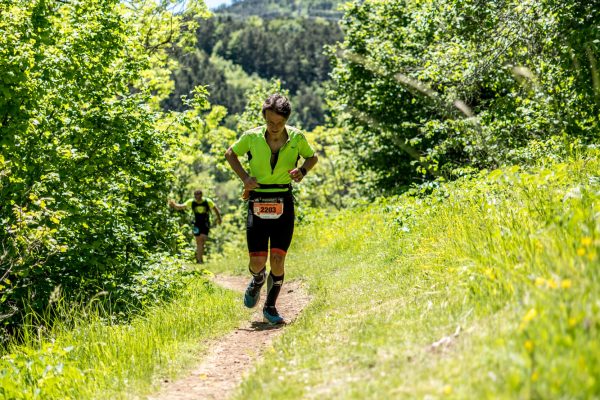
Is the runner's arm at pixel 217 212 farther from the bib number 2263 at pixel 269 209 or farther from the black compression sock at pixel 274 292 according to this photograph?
the bib number 2263 at pixel 269 209

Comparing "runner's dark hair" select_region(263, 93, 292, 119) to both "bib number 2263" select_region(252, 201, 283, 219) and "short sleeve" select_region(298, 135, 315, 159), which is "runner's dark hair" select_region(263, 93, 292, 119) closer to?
"short sleeve" select_region(298, 135, 315, 159)

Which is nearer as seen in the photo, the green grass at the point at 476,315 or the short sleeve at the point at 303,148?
the green grass at the point at 476,315

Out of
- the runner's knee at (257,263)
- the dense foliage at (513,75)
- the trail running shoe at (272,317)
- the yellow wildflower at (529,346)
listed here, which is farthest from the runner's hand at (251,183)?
the dense foliage at (513,75)

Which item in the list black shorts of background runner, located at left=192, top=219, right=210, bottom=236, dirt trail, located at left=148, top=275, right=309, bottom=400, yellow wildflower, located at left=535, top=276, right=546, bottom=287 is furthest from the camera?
black shorts of background runner, located at left=192, top=219, right=210, bottom=236

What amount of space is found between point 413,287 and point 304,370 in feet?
6.58

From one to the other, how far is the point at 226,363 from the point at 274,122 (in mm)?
2566

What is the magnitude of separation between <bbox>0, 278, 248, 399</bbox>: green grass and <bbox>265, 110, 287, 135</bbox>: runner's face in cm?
233

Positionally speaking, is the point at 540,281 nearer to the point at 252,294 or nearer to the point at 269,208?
the point at 269,208

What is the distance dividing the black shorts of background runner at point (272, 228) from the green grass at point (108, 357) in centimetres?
105

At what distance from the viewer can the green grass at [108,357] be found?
5086mm

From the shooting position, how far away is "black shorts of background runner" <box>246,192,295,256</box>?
22.3 feet

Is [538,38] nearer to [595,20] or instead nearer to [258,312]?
[595,20]

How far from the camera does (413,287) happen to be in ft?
19.4

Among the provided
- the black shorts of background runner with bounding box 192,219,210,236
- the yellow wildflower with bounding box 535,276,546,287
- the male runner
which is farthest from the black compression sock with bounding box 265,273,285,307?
the black shorts of background runner with bounding box 192,219,210,236
